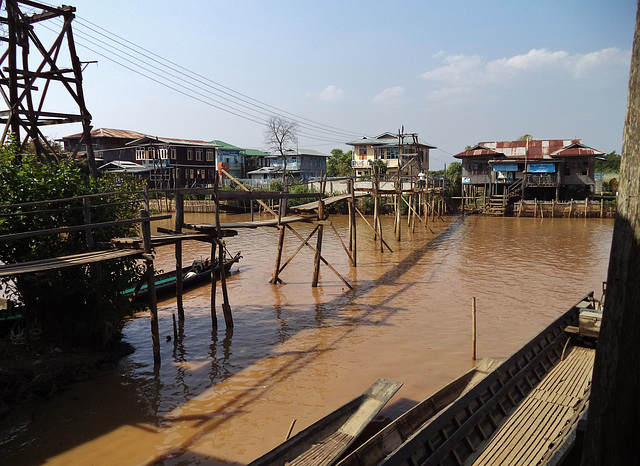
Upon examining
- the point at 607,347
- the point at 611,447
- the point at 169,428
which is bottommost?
the point at 169,428

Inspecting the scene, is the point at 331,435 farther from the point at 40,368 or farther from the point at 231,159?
the point at 231,159

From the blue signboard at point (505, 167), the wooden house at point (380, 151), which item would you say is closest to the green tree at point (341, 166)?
the wooden house at point (380, 151)

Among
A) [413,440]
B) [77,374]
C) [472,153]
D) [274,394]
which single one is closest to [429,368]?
[274,394]

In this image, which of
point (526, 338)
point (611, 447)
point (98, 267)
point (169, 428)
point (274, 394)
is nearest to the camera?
point (611, 447)

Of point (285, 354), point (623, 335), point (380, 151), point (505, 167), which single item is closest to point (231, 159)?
point (380, 151)

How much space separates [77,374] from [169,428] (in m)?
2.62

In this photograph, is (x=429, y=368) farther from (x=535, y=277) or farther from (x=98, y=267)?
(x=535, y=277)

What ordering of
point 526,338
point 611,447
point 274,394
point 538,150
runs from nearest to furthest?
point 611,447 < point 274,394 < point 526,338 < point 538,150

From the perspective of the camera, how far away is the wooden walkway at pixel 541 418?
222 inches

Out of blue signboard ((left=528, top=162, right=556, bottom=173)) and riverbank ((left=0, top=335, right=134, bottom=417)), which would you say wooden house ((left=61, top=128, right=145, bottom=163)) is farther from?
riverbank ((left=0, top=335, right=134, bottom=417))

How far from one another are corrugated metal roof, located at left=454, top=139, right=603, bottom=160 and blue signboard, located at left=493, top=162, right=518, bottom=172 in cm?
163

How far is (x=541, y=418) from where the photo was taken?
6.56m

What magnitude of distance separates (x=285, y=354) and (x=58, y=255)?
509cm

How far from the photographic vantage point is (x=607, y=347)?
10.8 feet
